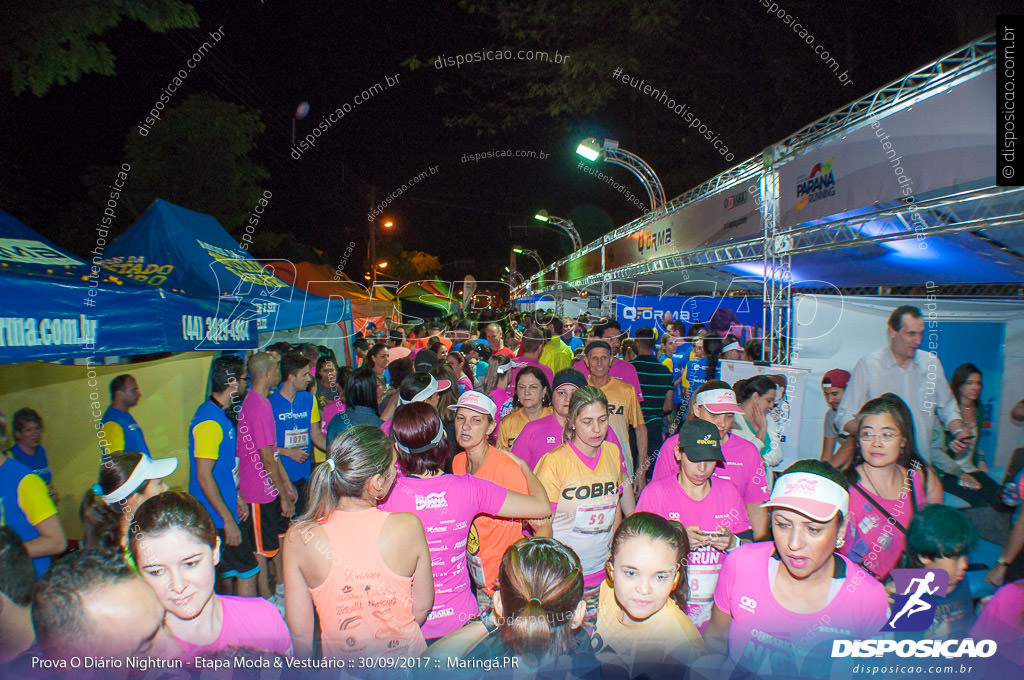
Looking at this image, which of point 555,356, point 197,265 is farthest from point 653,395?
point 197,265

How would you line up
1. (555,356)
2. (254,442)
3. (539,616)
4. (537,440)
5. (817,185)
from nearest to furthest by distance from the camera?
Result: (539,616) < (537,440) < (254,442) < (817,185) < (555,356)

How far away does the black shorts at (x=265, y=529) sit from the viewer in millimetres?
4668

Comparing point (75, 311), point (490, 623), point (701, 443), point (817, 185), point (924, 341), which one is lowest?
point (490, 623)

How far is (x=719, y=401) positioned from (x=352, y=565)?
99.1 inches

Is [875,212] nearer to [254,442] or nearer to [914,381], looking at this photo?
[914,381]

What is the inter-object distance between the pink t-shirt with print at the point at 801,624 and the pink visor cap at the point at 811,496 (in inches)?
9.0

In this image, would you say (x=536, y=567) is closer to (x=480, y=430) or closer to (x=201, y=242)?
(x=480, y=430)

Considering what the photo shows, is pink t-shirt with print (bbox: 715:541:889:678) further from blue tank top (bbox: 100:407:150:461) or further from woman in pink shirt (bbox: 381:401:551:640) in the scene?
blue tank top (bbox: 100:407:150:461)

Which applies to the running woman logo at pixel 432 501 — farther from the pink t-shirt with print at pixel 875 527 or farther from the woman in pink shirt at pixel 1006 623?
the woman in pink shirt at pixel 1006 623

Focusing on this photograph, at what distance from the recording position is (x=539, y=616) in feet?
5.84

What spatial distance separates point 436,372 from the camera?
5219 millimetres

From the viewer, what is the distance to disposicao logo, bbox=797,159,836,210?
4609mm

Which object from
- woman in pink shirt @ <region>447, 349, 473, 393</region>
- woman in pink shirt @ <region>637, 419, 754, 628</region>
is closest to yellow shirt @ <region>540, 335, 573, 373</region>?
woman in pink shirt @ <region>447, 349, 473, 393</region>

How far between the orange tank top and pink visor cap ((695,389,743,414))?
7.52 feet
